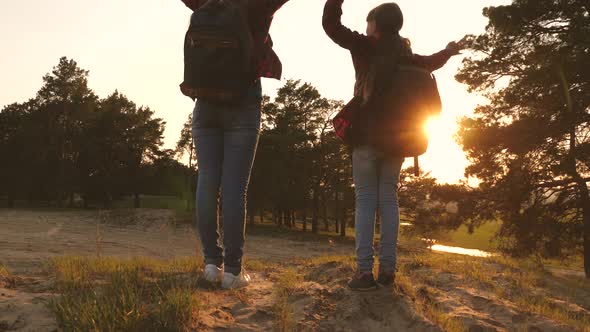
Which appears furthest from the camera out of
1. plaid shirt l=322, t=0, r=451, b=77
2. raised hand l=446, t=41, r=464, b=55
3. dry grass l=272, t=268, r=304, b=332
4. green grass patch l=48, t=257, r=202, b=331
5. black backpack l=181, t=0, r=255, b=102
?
raised hand l=446, t=41, r=464, b=55

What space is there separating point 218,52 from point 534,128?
1375cm

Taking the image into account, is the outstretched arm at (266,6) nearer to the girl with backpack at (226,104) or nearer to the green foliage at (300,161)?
the girl with backpack at (226,104)

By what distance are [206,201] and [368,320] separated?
128 cm

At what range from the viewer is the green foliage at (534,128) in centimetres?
1296

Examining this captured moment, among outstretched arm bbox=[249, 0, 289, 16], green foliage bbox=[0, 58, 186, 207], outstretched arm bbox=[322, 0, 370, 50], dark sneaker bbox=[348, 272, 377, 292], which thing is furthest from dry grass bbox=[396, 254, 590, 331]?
green foliage bbox=[0, 58, 186, 207]

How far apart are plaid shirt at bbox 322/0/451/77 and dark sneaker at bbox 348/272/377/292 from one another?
1.46 metres

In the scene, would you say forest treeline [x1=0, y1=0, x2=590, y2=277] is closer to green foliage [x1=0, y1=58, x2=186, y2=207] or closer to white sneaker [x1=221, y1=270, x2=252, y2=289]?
white sneaker [x1=221, y1=270, x2=252, y2=289]

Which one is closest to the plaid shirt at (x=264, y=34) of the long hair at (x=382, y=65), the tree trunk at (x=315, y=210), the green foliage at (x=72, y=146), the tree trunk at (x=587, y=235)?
the long hair at (x=382, y=65)

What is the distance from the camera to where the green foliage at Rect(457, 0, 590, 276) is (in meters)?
13.0

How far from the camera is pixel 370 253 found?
281 centimetres

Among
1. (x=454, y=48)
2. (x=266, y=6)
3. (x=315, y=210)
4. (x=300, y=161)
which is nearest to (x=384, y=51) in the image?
(x=454, y=48)

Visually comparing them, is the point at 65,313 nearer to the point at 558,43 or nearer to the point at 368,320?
the point at 368,320

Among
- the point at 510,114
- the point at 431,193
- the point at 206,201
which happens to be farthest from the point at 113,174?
the point at 206,201

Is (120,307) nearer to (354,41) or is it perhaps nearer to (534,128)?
(354,41)
